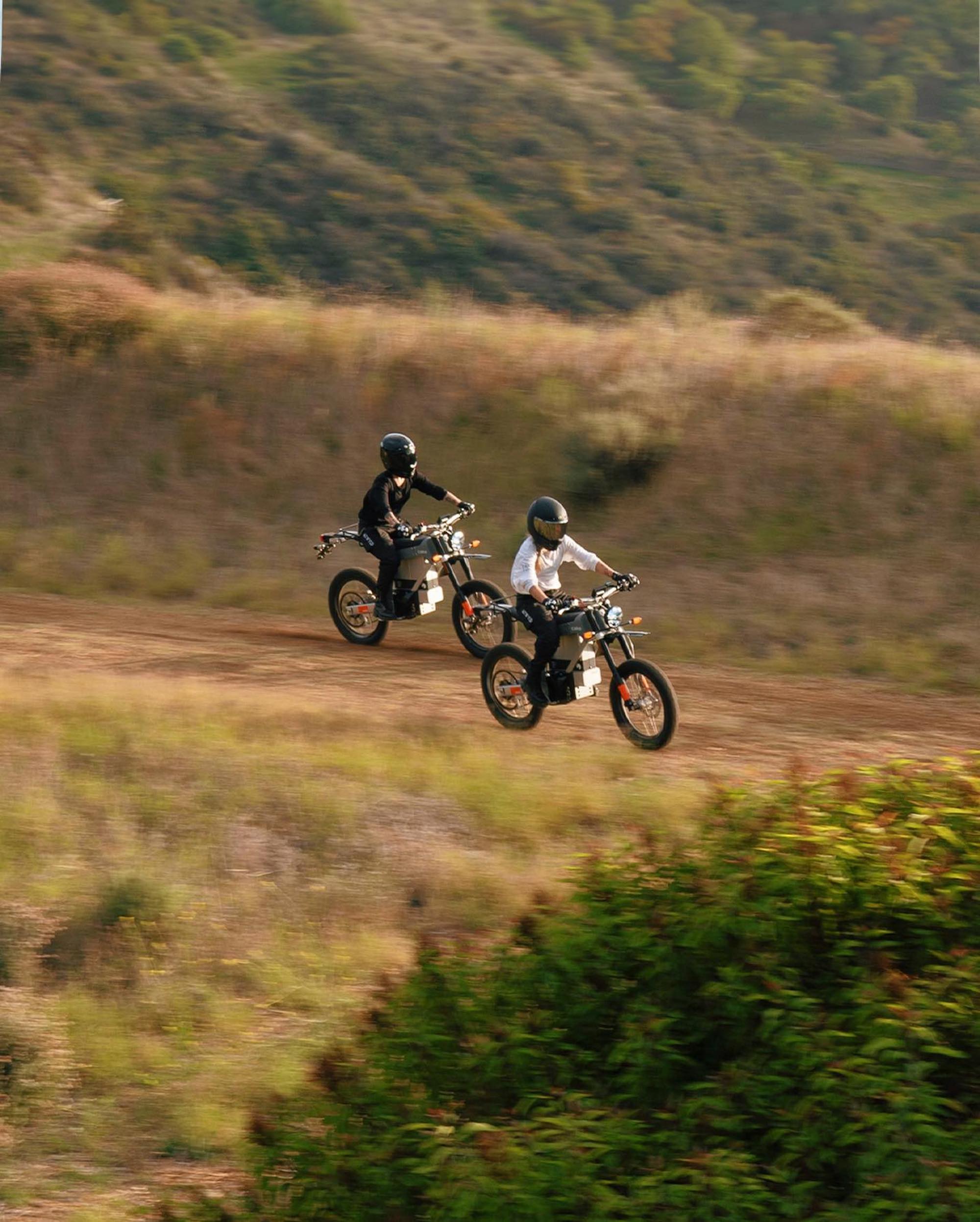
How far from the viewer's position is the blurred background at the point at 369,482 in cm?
872

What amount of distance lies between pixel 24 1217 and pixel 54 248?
3439 centimetres

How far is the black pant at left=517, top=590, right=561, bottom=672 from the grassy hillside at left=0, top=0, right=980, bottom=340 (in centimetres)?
2260

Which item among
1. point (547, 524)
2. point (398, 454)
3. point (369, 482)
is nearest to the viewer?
point (547, 524)

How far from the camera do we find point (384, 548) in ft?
44.9

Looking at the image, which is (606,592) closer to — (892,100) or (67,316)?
(67,316)

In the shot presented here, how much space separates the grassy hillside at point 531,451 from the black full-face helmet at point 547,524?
462cm

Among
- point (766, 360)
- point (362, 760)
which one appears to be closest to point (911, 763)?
point (362, 760)

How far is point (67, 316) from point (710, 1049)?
70.8 ft

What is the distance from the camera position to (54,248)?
37562mm

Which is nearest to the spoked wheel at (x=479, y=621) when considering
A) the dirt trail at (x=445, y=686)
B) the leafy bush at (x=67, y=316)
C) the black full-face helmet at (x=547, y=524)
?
the dirt trail at (x=445, y=686)

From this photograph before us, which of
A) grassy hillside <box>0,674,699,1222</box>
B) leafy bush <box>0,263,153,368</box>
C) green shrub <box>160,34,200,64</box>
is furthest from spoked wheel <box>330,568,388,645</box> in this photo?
green shrub <box>160,34,200,64</box>

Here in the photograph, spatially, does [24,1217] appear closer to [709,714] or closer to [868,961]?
[868,961]

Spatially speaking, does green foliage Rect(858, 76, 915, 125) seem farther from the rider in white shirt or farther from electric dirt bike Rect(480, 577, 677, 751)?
electric dirt bike Rect(480, 577, 677, 751)

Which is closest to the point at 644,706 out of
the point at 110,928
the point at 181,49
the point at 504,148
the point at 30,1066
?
the point at 110,928
